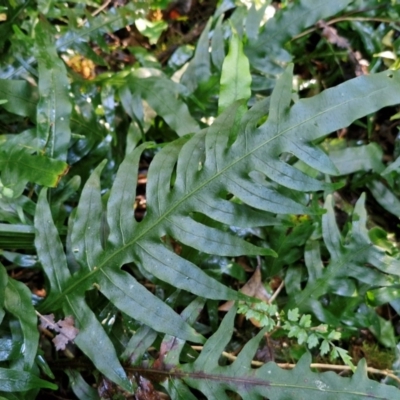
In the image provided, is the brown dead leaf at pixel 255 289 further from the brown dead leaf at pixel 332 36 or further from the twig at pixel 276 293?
the brown dead leaf at pixel 332 36

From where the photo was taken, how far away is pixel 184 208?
1.16 m

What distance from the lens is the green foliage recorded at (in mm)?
1112

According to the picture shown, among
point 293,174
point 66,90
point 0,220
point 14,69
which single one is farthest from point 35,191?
point 293,174

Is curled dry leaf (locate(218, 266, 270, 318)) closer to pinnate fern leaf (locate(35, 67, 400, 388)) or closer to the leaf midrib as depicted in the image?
pinnate fern leaf (locate(35, 67, 400, 388))

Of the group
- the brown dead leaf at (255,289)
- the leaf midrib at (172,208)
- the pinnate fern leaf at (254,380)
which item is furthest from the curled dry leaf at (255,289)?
the leaf midrib at (172,208)

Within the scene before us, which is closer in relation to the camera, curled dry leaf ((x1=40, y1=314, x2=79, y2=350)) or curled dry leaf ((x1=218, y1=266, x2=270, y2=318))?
curled dry leaf ((x1=40, y1=314, x2=79, y2=350))

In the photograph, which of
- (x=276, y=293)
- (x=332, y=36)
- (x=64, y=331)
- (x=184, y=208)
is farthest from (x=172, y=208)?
(x=332, y=36)

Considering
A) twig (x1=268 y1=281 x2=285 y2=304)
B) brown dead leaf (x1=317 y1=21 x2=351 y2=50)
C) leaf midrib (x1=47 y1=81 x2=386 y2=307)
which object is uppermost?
brown dead leaf (x1=317 y1=21 x2=351 y2=50)

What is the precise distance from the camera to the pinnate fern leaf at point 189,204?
105 centimetres

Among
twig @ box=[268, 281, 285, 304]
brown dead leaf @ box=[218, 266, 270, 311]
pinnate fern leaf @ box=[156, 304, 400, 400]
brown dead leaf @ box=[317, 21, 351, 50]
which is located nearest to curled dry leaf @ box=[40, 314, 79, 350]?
pinnate fern leaf @ box=[156, 304, 400, 400]

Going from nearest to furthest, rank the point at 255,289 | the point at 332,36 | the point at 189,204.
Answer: the point at 189,204, the point at 255,289, the point at 332,36

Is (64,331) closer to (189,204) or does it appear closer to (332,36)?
(189,204)

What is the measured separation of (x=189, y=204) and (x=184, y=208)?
0.02 metres

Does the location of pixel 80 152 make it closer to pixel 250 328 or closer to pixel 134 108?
pixel 134 108
